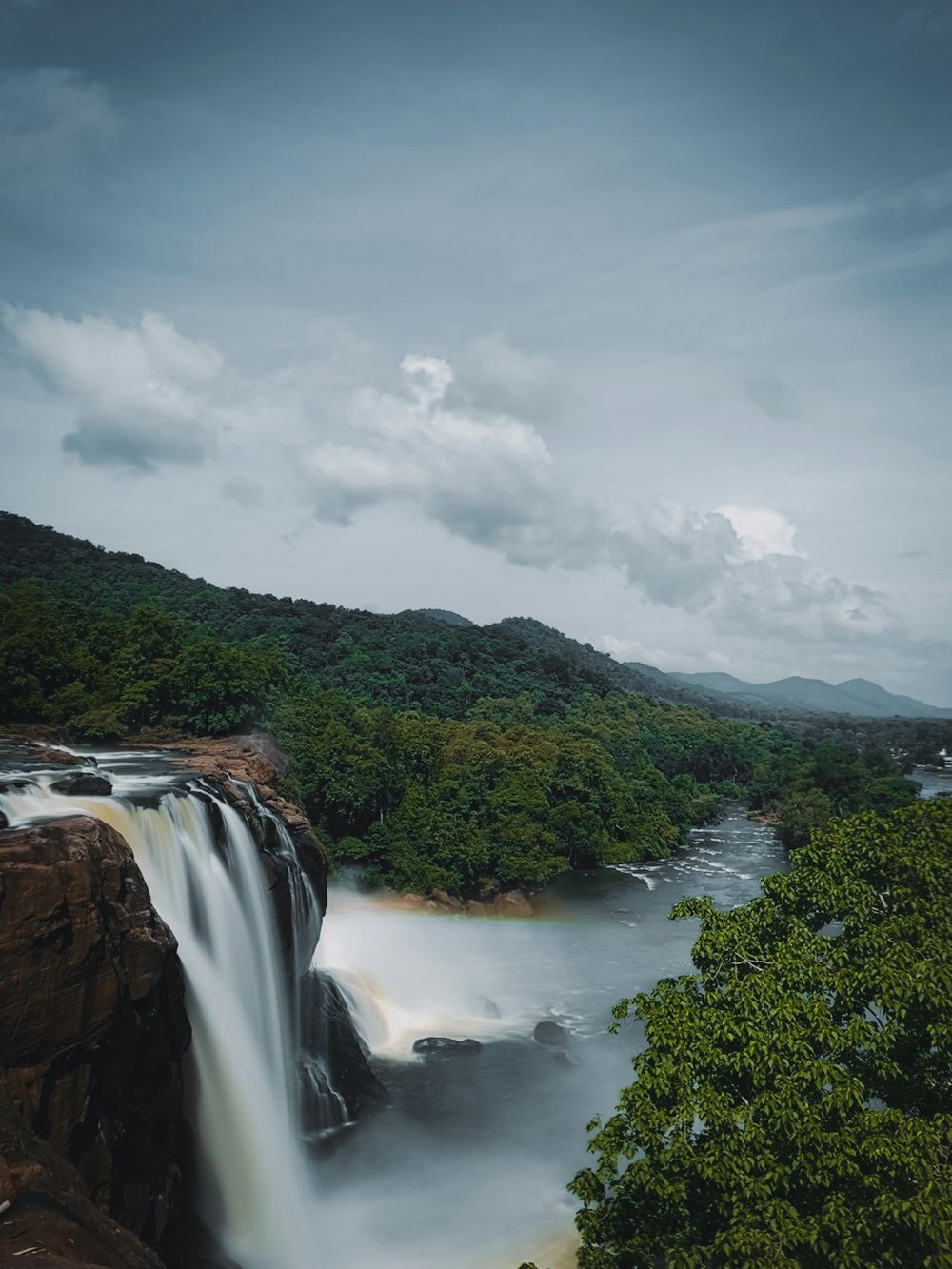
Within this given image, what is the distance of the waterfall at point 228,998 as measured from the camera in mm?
18219

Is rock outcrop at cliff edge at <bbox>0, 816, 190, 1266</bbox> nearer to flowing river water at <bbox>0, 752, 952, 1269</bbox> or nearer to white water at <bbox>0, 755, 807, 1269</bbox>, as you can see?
white water at <bbox>0, 755, 807, 1269</bbox>

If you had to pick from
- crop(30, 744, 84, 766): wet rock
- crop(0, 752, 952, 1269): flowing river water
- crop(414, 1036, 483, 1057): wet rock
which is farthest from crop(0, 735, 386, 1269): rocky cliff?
crop(414, 1036, 483, 1057): wet rock

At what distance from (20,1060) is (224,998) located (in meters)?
7.70

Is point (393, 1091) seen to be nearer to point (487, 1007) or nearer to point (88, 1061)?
point (487, 1007)

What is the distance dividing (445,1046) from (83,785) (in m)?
17.8

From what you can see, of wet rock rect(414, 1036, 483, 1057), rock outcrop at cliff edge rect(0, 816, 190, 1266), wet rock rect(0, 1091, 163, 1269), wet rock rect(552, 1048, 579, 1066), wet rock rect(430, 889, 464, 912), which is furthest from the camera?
wet rock rect(430, 889, 464, 912)

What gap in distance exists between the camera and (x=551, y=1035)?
32.0 m

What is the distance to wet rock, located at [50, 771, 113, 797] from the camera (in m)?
20.4

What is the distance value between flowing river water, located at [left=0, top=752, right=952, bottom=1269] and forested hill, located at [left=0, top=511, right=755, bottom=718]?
5576cm

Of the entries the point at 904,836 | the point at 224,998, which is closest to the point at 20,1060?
the point at 224,998

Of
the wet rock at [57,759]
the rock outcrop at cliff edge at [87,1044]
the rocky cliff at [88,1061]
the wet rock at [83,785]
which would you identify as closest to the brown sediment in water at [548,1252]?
Answer: the rocky cliff at [88,1061]

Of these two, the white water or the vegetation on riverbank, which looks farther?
the vegetation on riverbank

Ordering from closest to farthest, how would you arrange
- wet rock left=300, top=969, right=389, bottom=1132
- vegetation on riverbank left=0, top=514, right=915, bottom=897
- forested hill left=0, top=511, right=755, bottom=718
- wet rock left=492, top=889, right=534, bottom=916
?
1. wet rock left=300, top=969, right=389, bottom=1132
2. vegetation on riverbank left=0, top=514, right=915, bottom=897
3. wet rock left=492, top=889, right=534, bottom=916
4. forested hill left=0, top=511, right=755, bottom=718

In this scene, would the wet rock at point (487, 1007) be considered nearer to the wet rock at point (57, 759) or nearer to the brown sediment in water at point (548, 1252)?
the brown sediment in water at point (548, 1252)
